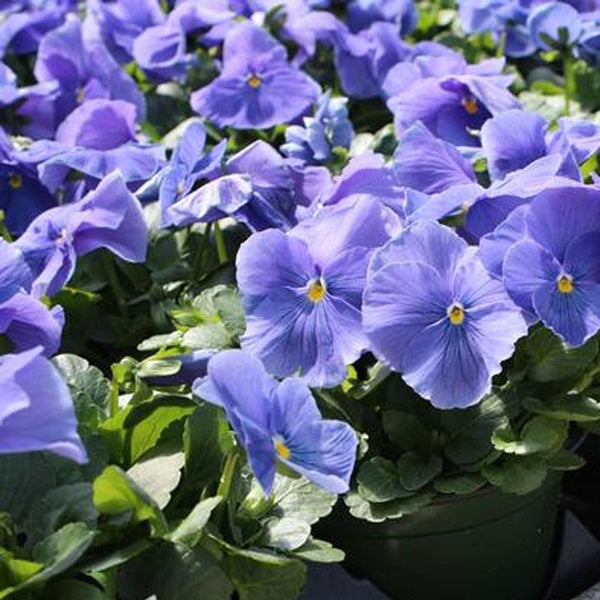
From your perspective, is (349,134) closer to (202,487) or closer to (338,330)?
(338,330)

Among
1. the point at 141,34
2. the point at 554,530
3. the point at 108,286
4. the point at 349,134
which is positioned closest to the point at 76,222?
the point at 108,286

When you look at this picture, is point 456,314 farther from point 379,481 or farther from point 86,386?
point 86,386

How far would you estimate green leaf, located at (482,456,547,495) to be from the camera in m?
1.19

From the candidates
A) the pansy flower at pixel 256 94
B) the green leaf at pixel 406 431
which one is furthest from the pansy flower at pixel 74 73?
the green leaf at pixel 406 431

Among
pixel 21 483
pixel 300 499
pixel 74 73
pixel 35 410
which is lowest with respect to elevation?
pixel 74 73

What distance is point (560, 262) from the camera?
1208 millimetres

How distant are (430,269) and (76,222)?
0.39m

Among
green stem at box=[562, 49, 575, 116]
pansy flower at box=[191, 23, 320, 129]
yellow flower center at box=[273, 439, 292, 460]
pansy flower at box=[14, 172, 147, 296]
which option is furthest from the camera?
green stem at box=[562, 49, 575, 116]

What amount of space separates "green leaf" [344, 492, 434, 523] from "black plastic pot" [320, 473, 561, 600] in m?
0.06

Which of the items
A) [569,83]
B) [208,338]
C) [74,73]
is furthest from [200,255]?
[569,83]

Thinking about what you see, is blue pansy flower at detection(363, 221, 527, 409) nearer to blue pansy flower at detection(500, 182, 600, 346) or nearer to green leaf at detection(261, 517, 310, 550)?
blue pansy flower at detection(500, 182, 600, 346)

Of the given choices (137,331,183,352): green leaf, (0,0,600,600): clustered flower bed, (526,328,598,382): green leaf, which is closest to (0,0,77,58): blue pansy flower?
(0,0,600,600): clustered flower bed

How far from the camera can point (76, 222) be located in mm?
1381

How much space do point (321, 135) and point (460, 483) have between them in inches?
21.6
